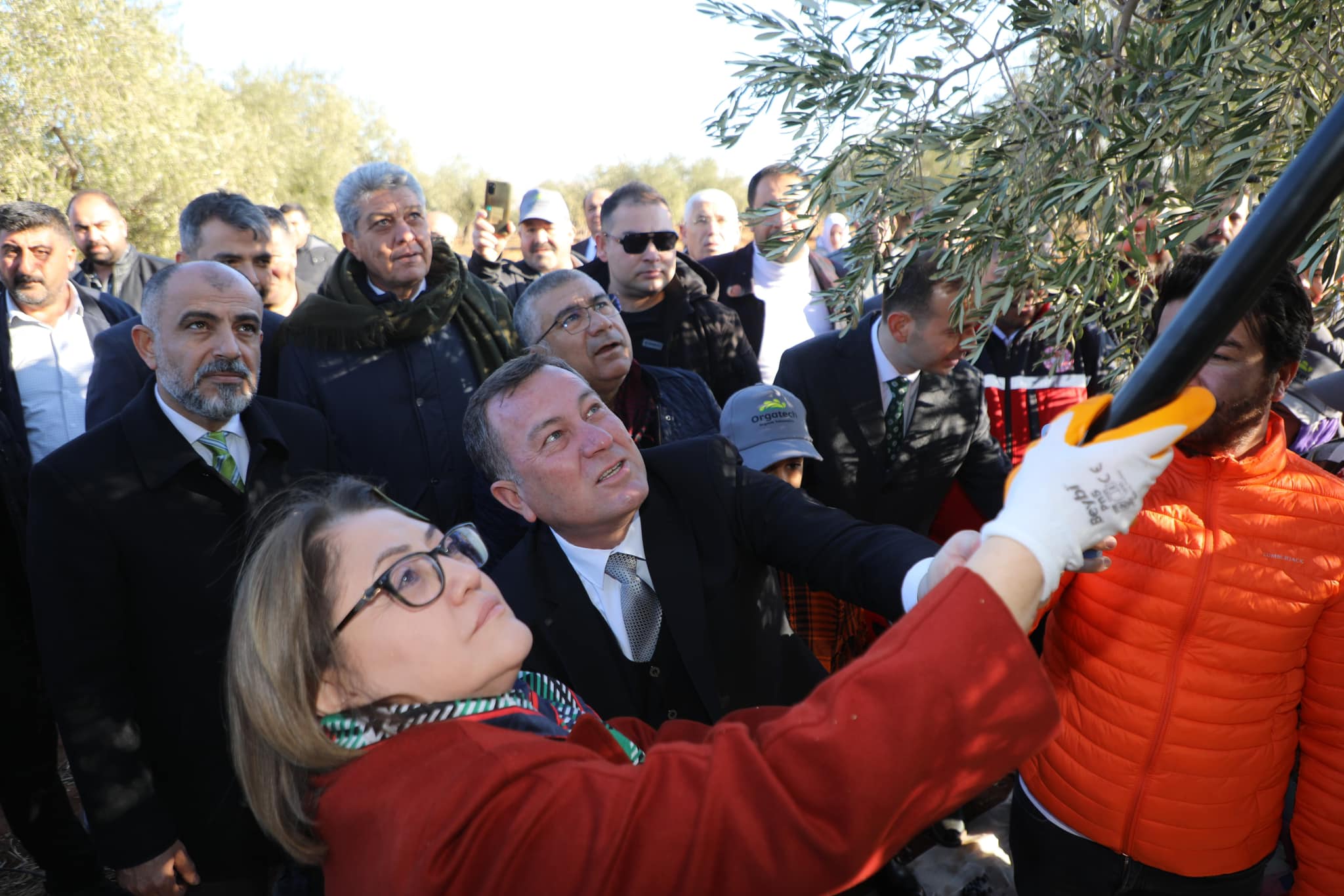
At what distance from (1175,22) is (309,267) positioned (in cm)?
919

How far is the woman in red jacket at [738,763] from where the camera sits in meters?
1.18

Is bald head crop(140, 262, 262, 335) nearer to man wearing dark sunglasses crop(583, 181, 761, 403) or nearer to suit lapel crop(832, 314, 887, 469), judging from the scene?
man wearing dark sunglasses crop(583, 181, 761, 403)

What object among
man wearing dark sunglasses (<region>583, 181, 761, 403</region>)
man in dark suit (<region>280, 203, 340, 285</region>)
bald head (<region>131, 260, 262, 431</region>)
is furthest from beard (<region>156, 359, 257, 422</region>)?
man in dark suit (<region>280, 203, 340, 285</region>)

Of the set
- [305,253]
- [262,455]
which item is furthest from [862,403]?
[305,253]

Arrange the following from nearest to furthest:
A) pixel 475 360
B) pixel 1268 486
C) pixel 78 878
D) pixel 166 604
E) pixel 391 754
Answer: pixel 391 754 → pixel 1268 486 → pixel 166 604 → pixel 78 878 → pixel 475 360

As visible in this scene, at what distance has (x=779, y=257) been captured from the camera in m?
2.49

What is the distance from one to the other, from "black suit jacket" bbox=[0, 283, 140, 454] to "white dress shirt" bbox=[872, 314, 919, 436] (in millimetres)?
3258

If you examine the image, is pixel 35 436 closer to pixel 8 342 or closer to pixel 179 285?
pixel 8 342

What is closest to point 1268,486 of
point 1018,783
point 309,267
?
point 1018,783

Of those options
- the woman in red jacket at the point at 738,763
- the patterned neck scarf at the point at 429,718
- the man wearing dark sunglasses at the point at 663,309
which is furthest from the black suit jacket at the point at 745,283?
the woman in red jacket at the point at 738,763

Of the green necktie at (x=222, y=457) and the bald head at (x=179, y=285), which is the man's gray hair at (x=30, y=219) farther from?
the green necktie at (x=222, y=457)

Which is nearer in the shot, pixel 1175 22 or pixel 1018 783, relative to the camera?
pixel 1175 22

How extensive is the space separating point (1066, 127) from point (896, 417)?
1.78 meters

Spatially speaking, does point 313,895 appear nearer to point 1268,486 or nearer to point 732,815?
point 732,815
